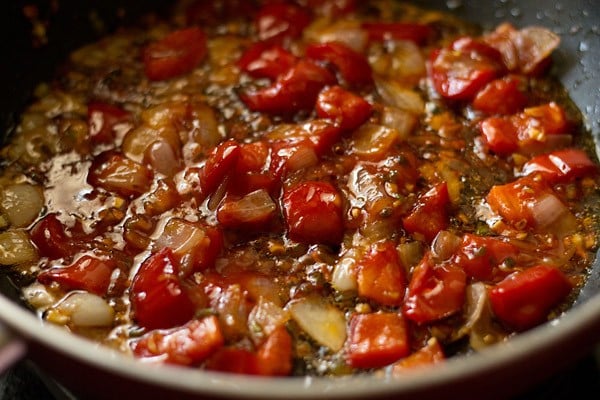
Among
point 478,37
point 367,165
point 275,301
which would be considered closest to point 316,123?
point 367,165

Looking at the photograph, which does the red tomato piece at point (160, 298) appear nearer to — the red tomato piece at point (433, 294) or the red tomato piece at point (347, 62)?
the red tomato piece at point (433, 294)

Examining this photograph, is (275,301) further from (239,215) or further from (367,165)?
(367,165)

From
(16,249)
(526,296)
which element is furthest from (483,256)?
(16,249)

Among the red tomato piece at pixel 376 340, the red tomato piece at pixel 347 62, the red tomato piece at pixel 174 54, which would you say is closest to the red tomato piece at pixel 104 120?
the red tomato piece at pixel 174 54

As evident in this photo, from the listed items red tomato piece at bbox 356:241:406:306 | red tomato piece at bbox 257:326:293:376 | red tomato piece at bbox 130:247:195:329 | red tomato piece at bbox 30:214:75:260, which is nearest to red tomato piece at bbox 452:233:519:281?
red tomato piece at bbox 356:241:406:306

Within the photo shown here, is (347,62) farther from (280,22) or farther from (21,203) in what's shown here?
(21,203)

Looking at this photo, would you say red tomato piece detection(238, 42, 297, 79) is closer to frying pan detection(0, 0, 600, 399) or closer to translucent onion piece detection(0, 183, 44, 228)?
translucent onion piece detection(0, 183, 44, 228)
